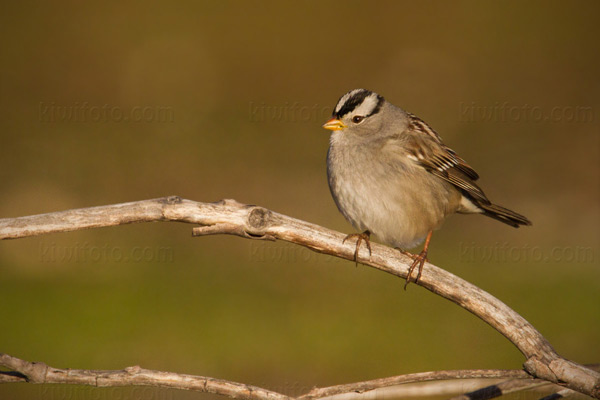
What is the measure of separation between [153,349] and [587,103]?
864cm

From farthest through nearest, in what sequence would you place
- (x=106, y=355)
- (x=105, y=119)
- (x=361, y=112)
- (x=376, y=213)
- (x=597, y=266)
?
(x=105, y=119) < (x=597, y=266) < (x=106, y=355) < (x=361, y=112) < (x=376, y=213)

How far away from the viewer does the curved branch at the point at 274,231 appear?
2998mm

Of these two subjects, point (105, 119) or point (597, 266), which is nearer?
point (597, 266)

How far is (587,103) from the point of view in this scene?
445 inches

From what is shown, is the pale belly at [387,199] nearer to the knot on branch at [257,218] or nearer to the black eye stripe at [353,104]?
the black eye stripe at [353,104]

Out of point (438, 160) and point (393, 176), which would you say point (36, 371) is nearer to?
point (393, 176)

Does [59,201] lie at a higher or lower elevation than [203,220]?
higher

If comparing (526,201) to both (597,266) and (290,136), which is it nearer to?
(597,266)

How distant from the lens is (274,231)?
3248 mm

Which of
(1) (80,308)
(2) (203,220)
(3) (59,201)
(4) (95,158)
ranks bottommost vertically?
(2) (203,220)

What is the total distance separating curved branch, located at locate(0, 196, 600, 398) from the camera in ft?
9.84

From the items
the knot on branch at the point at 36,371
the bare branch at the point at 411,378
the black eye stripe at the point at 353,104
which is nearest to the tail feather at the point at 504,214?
the black eye stripe at the point at 353,104

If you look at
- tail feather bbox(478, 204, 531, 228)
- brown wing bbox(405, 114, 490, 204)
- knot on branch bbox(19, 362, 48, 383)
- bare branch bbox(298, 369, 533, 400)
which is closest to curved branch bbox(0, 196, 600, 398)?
bare branch bbox(298, 369, 533, 400)

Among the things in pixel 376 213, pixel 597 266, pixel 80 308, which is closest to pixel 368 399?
pixel 376 213
